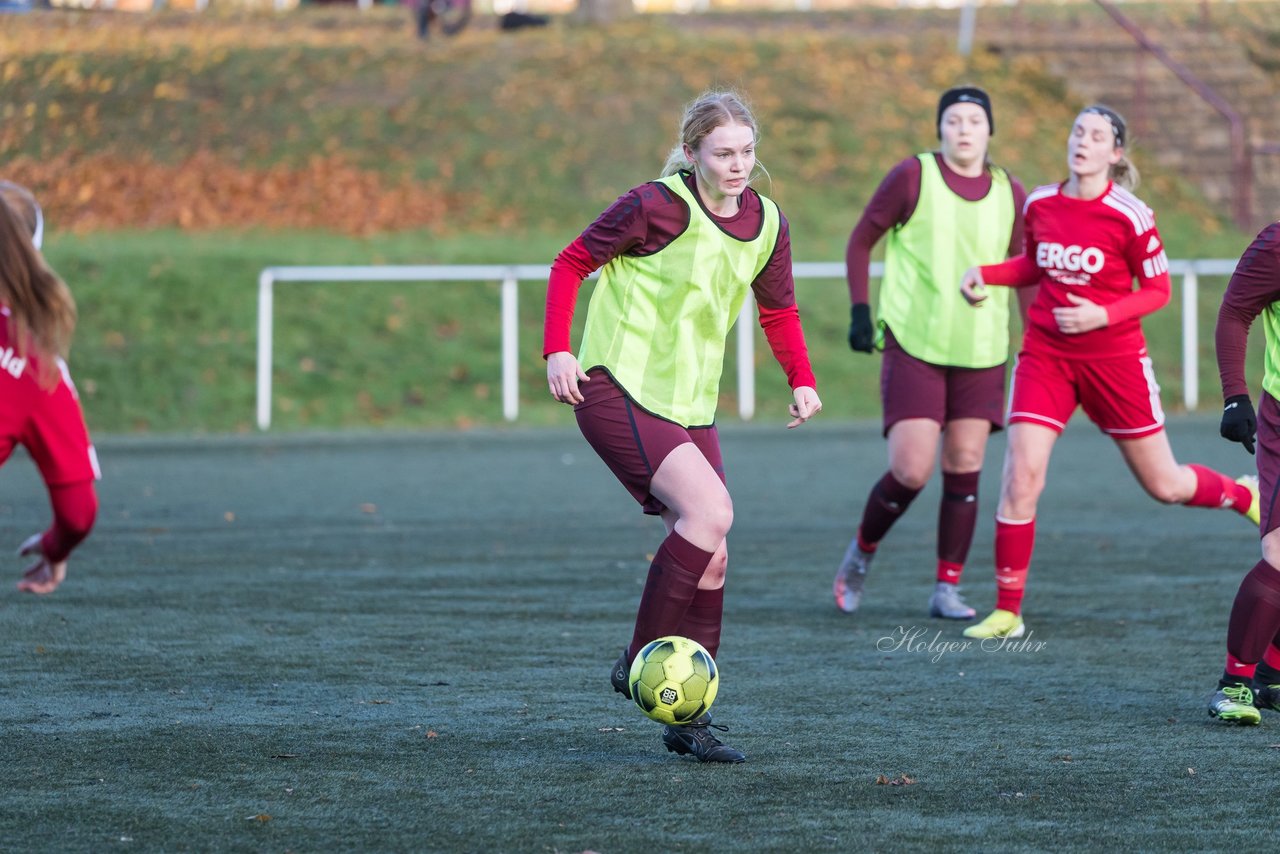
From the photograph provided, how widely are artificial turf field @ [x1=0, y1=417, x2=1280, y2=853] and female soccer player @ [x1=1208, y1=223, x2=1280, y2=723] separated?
15cm

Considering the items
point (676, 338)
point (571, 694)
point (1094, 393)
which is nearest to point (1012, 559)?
point (1094, 393)

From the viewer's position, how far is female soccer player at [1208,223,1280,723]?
18.3 ft

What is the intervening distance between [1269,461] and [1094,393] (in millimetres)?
1627

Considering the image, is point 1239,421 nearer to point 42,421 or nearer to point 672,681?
point 672,681

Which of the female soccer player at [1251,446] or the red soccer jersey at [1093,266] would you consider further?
the red soccer jersey at [1093,266]

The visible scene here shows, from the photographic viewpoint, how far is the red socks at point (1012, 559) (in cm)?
745

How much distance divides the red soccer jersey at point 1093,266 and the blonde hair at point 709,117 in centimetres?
220

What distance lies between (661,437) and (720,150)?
0.79 m

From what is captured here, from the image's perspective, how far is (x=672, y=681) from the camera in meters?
4.98

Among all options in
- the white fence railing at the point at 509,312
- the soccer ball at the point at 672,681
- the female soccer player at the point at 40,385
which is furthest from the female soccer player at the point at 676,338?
the white fence railing at the point at 509,312

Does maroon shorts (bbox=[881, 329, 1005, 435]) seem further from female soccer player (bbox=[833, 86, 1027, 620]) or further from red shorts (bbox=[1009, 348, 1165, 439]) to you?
red shorts (bbox=[1009, 348, 1165, 439])

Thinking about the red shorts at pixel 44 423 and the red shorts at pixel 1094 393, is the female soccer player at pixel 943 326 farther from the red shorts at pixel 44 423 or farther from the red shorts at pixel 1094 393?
the red shorts at pixel 44 423

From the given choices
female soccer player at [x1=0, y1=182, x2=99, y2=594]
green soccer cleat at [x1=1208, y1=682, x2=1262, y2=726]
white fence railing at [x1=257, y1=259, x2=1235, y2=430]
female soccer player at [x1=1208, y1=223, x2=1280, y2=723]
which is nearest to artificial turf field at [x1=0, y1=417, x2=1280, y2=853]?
green soccer cleat at [x1=1208, y1=682, x2=1262, y2=726]

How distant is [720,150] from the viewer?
16.8ft
